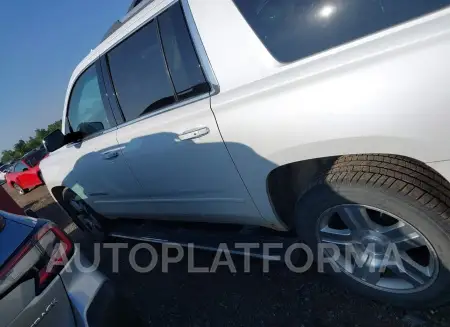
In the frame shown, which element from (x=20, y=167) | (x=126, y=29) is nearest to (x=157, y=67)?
(x=126, y=29)

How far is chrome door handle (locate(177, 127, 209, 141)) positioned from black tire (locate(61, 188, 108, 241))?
2164 mm

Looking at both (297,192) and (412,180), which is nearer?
(412,180)

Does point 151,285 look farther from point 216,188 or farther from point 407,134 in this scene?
point 407,134

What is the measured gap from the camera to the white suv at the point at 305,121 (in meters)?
1.22

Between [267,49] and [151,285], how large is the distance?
90.1 inches

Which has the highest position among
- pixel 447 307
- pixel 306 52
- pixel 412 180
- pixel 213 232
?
pixel 306 52

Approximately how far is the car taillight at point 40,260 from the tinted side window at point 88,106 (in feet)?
4.19

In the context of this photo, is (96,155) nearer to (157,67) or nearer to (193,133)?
(157,67)

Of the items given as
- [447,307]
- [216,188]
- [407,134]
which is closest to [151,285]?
[216,188]

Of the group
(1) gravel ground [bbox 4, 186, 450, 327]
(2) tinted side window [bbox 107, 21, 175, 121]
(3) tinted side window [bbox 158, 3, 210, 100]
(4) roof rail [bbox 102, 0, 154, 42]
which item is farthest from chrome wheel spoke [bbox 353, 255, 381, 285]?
(4) roof rail [bbox 102, 0, 154, 42]

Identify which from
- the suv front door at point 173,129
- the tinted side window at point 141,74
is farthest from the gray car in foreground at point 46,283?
the tinted side window at point 141,74

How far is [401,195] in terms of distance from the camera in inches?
55.6

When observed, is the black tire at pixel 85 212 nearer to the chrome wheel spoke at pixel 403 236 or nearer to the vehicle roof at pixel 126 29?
the vehicle roof at pixel 126 29

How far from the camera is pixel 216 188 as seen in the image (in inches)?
80.3
